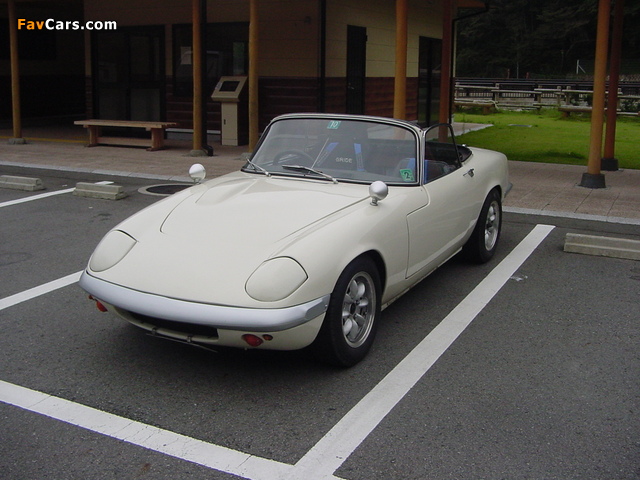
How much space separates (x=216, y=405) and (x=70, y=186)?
765 cm

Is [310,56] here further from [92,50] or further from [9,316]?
[9,316]

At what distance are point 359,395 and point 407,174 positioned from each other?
188 cm

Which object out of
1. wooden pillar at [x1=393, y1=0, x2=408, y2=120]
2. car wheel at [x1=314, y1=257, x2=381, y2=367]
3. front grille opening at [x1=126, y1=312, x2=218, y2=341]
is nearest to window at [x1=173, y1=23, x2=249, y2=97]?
wooden pillar at [x1=393, y1=0, x2=408, y2=120]

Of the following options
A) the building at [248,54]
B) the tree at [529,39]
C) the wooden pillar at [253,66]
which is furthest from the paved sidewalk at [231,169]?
the tree at [529,39]

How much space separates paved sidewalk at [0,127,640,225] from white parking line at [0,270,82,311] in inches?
203

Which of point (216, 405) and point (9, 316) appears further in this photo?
point (9, 316)

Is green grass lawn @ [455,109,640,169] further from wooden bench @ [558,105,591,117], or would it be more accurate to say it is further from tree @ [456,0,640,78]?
tree @ [456,0,640,78]

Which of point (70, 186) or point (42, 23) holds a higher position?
point (42, 23)

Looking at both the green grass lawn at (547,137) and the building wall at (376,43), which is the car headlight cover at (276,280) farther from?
the building wall at (376,43)

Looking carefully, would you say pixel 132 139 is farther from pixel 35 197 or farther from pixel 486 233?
pixel 486 233

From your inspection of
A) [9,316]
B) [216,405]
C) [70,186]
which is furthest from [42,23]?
[216,405]

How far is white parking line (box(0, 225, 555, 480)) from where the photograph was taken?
331cm

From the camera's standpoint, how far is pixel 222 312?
12.5 feet

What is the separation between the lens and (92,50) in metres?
17.0
